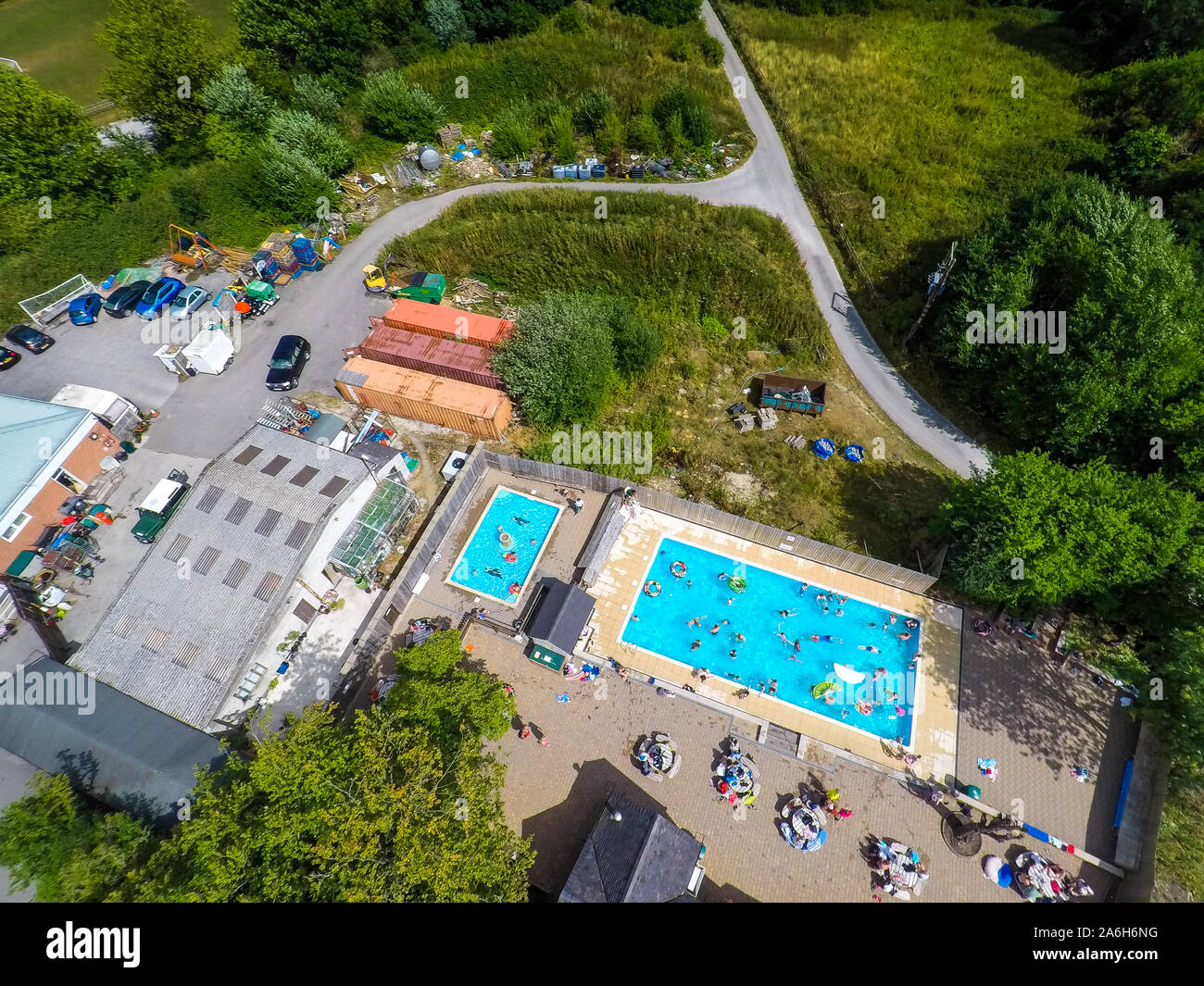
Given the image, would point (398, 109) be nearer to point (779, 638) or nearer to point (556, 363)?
point (556, 363)

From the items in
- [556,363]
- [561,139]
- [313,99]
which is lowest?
[556,363]

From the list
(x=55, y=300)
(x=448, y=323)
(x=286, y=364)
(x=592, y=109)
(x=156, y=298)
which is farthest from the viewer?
(x=592, y=109)

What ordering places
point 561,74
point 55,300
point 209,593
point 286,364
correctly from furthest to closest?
point 561,74
point 55,300
point 286,364
point 209,593

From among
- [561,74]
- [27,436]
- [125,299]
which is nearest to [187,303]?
[125,299]

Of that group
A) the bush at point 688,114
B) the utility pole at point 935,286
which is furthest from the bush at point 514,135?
the utility pole at point 935,286

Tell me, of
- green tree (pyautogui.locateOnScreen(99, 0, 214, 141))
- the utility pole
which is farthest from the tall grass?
green tree (pyautogui.locateOnScreen(99, 0, 214, 141))
